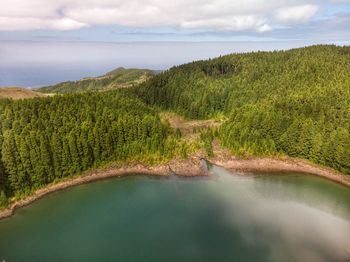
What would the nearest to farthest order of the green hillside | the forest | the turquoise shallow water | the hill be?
1. the turquoise shallow water
2. the forest
3. the green hillside
4. the hill

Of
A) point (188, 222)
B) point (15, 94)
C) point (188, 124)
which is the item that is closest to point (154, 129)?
point (188, 124)

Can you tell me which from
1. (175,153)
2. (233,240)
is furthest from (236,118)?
(233,240)

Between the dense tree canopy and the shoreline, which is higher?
the dense tree canopy

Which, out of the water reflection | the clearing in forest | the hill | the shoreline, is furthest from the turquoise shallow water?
the hill

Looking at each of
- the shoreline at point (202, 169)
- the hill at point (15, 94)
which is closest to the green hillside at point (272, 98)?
the shoreline at point (202, 169)

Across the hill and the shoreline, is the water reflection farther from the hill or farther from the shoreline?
the hill

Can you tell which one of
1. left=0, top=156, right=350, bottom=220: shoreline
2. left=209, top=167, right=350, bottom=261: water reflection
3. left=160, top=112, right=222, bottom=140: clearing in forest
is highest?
left=160, top=112, right=222, bottom=140: clearing in forest

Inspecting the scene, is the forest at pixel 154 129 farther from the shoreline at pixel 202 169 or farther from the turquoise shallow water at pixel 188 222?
the turquoise shallow water at pixel 188 222

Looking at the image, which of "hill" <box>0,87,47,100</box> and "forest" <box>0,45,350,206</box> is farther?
"hill" <box>0,87,47,100</box>
